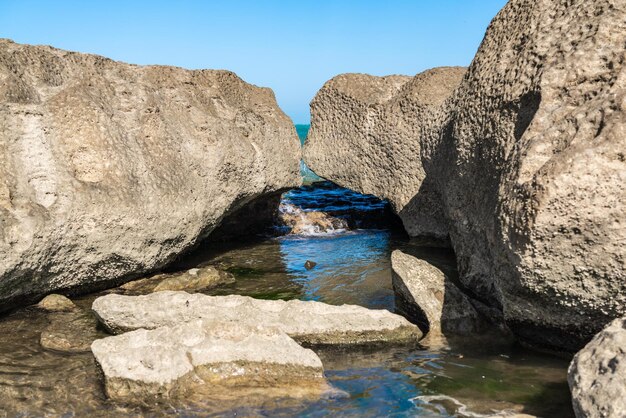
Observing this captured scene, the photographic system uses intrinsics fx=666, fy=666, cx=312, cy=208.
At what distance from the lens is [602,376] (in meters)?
4.14

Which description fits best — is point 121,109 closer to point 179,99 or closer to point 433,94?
point 179,99

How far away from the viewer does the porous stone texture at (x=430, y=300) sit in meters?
6.97

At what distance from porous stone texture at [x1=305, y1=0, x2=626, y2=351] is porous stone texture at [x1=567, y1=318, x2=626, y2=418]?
2.56 feet

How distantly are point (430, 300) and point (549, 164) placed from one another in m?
2.50

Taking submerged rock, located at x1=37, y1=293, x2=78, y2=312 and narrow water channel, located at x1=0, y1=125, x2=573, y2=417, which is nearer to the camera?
narrow water channel, located at x1=0, y1=125, x2=573, y2=417

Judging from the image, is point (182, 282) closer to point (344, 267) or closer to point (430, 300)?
point (344, 267)

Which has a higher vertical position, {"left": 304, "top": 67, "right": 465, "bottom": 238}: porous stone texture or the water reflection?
{"left": 304, "top": 67, "right": 465, "bottom": 238}: porous stone texture

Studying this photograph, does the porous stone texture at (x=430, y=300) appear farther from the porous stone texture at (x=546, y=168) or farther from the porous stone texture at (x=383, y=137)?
the porous stone texture at (x=383, y=137)

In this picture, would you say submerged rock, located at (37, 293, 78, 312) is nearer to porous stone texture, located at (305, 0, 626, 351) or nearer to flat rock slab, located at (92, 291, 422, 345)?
flat rock slab, located at (92, 291, 422, 345)

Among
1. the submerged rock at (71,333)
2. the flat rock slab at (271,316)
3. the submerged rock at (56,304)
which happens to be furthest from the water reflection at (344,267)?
the submerged rock at (56,304)

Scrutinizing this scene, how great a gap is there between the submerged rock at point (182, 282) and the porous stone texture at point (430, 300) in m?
2.95

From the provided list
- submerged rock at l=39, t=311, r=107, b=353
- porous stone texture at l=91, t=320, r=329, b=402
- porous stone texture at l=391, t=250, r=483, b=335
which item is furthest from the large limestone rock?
porous stone texture at l=391, t=250, r=483, b=335

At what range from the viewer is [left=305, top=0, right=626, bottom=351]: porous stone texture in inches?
195

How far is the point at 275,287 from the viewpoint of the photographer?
9.48 metres
